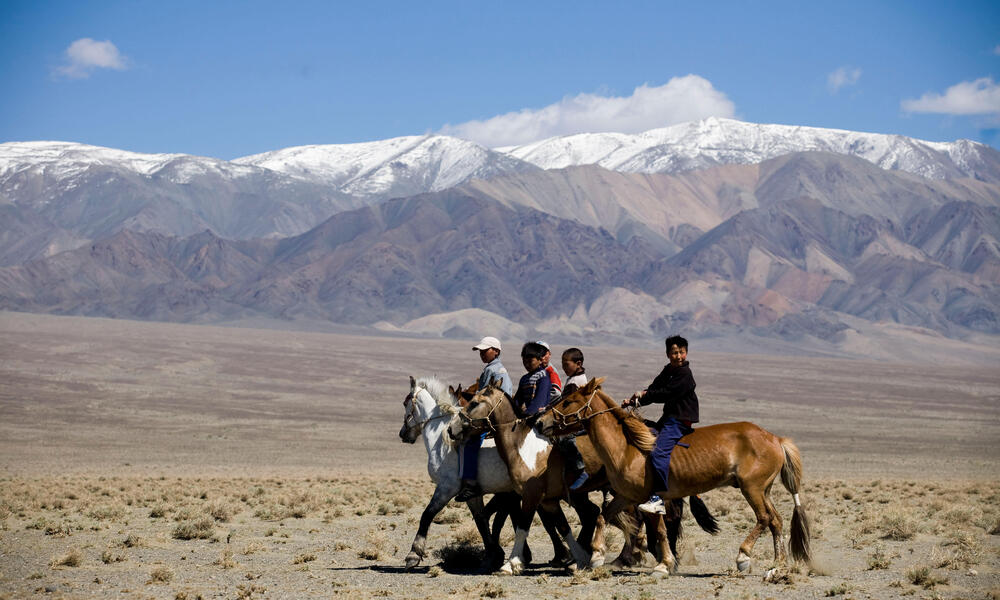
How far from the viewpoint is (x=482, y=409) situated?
11.2 metres

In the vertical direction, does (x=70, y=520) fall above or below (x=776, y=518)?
below

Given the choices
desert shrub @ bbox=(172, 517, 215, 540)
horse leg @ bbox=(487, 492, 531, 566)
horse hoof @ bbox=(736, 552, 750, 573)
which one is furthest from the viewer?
desert shrub @ bbox=(172, 517, 215, 540)

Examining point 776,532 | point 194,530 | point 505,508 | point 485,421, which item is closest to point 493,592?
point 505,508

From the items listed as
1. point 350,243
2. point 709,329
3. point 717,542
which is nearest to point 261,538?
point 717,542

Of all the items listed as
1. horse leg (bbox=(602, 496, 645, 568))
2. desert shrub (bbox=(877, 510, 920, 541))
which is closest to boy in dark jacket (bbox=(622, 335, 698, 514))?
horse leg (bbox=(602, 496, 645, 568))

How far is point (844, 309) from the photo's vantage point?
16762 centimetres

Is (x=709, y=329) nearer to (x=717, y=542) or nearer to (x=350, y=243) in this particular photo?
(x=350, y=243)

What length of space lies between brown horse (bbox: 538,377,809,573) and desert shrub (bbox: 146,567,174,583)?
4260 millimetres

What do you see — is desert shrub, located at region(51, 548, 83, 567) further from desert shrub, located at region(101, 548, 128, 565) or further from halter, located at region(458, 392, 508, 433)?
halter, located at region(458, 392, 508, 433)

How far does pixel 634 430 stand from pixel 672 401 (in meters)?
0.55

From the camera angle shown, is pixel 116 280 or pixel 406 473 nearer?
pixel 406 473

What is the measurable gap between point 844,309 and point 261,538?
16350 cm

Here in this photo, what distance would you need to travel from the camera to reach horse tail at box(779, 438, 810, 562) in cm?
1119

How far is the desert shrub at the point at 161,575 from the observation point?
36.1ft
